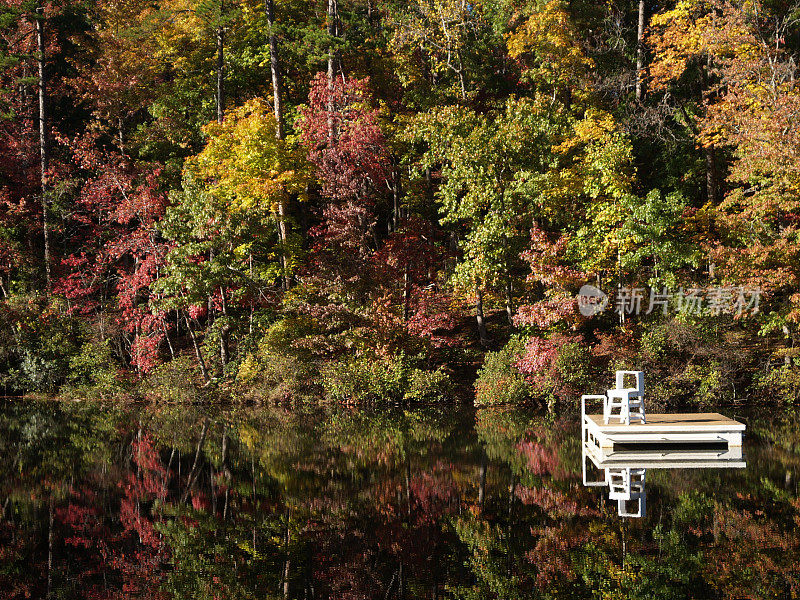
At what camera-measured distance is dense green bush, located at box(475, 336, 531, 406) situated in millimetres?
16297

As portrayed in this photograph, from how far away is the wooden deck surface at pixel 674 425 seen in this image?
10.3m

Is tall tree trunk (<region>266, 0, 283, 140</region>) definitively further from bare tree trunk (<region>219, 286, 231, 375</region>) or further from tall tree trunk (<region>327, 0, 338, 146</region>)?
bare tree trunk (<region>219, 286, 231, 375</region>)

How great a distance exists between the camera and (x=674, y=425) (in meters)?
10.4

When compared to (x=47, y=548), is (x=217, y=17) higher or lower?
higher

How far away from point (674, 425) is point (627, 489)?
95.6 inches

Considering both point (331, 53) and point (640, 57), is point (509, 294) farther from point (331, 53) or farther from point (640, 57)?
point (640, 57)

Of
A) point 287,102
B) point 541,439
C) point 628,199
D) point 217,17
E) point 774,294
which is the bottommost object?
point 541,439

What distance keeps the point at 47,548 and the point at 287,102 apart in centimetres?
1991

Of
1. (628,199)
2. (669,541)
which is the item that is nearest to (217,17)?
(628,199)

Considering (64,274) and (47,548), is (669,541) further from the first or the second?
(64,274)

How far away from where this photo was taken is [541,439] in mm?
12406

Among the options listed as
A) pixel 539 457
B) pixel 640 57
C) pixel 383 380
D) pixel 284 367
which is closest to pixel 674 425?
pixel 539 457

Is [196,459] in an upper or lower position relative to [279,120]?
lower

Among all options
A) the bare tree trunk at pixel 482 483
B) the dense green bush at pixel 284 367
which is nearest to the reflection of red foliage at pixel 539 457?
the bare tree trunk at pixel 482 483
